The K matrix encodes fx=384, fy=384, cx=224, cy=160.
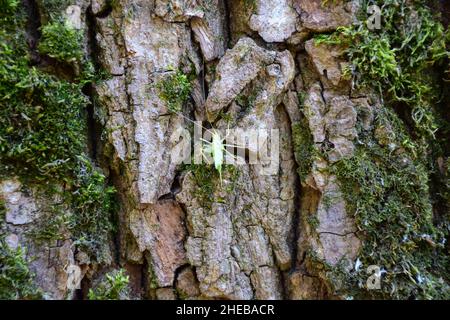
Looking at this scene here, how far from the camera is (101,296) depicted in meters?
1.79

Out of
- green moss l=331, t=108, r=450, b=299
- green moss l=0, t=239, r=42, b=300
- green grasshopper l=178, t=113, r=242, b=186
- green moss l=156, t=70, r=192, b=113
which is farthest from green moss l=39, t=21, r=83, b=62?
green moss l=331, t=108, r=450, b=299

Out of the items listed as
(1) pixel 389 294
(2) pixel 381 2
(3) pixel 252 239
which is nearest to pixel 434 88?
(2) pixel 381 2

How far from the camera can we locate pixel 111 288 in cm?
180

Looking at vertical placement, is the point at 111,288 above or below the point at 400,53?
below

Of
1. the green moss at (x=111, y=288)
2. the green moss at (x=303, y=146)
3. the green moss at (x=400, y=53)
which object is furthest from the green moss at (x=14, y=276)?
the green moss at (x=400, y=53)

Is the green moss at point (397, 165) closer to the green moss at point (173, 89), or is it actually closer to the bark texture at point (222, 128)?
the bark texture at point (222, 128)

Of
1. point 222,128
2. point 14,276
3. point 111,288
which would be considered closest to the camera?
point 14,276

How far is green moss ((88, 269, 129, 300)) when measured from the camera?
1790 millimetres

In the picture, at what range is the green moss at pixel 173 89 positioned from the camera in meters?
1.85

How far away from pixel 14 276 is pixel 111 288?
42 cm

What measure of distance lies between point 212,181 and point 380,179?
0.81m

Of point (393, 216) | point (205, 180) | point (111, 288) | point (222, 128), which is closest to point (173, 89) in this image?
point (222, 128)

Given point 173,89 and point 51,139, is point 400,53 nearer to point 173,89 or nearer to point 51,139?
point 173,89

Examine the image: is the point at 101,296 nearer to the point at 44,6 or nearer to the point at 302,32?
the point at 44,6
